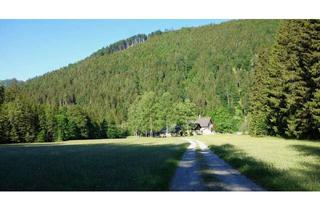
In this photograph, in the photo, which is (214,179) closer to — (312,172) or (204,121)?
(312,172)

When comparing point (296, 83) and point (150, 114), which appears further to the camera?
point (150, 114)

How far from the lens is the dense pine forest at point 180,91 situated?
42.4m

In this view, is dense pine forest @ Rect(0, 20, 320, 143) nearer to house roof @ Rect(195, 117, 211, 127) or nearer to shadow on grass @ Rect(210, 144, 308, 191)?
house roof @ Rect(195, 117, 211, 127)

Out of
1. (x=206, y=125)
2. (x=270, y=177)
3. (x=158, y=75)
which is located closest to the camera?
(x=270, y=177)

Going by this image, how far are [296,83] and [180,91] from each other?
102916 millimetres

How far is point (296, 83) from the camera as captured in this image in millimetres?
40688

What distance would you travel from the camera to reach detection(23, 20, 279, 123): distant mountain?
11244cm

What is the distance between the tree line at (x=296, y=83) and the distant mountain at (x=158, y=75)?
4477 centimetres

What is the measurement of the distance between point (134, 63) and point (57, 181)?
4795 inches

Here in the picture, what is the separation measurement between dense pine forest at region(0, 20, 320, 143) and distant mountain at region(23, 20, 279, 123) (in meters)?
0.44

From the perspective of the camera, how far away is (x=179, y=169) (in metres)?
20.9

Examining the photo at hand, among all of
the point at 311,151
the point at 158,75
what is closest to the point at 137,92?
the point at 158,75

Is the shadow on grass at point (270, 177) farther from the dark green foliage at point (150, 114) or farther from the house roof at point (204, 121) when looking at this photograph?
the house roof at point (204, 121)
